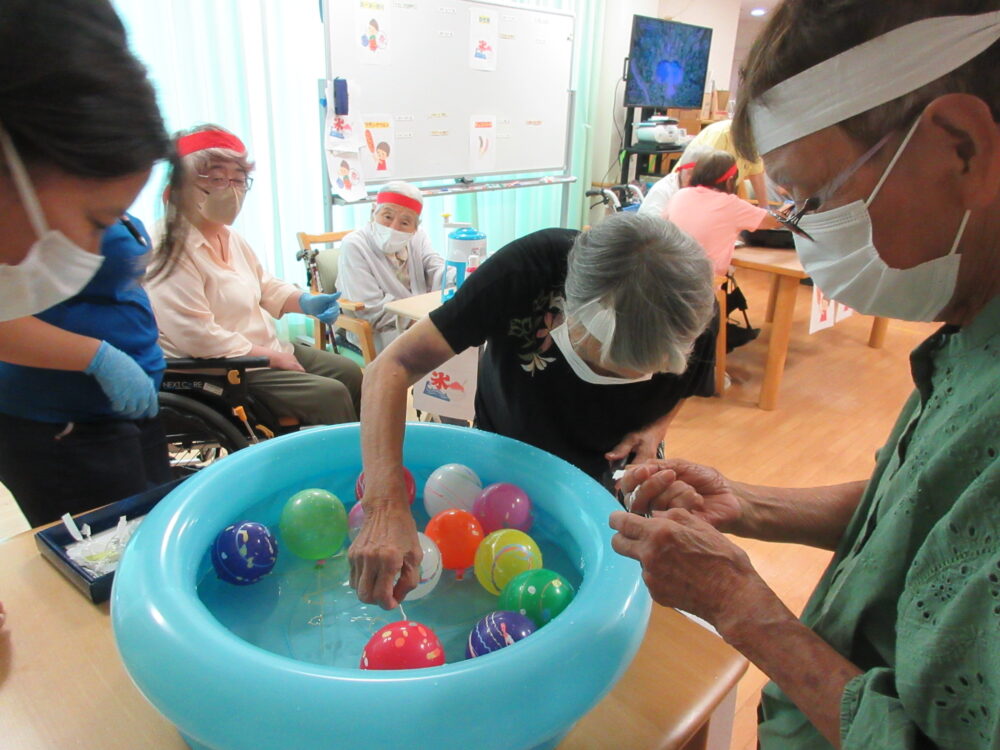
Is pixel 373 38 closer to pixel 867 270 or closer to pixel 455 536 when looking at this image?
pixel 455 536

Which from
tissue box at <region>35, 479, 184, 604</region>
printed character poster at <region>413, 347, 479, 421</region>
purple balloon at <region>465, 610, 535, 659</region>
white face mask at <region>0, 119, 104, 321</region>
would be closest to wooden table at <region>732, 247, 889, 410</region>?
printed character poster at <region>413, 347, 479, 421</region>

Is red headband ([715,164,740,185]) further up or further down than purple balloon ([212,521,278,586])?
further up

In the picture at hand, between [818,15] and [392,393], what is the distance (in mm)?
984

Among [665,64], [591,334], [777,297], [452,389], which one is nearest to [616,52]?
[665,64]

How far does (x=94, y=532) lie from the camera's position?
123 centimetres

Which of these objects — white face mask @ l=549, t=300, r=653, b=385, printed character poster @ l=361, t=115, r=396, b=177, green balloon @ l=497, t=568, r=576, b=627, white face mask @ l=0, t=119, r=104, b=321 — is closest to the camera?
white face mask @ l=0, t=119, r=104, b=321

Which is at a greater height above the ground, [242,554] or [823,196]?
[823,196]

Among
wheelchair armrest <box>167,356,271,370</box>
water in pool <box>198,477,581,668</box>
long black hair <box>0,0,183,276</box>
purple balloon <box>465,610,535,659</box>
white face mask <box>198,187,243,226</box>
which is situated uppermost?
long black hair <box>0,0,183,276</box>

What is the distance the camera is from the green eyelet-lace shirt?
0.54 metres

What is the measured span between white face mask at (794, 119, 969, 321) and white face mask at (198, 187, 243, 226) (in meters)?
2.02

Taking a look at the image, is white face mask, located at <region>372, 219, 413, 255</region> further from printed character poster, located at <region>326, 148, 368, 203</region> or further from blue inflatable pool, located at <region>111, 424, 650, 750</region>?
blue inflatable pool, located at <region>111, 424, 650, 750</region>

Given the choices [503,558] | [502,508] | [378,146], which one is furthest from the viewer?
[378,146]

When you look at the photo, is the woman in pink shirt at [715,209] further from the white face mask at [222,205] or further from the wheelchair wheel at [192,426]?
the wheelchair wheel at [192,426]

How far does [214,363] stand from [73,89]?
1775mm
